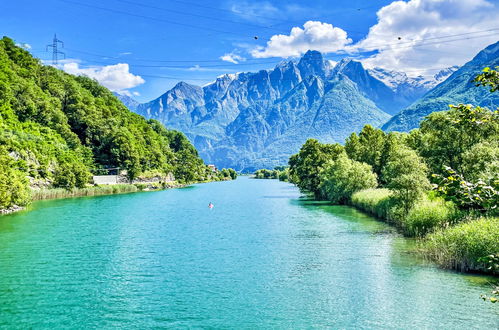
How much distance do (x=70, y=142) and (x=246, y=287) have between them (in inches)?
6112

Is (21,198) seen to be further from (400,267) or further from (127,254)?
(400,267)

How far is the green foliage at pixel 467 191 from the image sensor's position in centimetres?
749

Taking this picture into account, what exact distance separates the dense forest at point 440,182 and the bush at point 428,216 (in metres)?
0.10

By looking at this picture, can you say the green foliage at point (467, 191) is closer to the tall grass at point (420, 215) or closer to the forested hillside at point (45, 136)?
the tall grass at point (420, 215)

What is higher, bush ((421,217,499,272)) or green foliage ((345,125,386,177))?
green foliage ((345,125,386,177))

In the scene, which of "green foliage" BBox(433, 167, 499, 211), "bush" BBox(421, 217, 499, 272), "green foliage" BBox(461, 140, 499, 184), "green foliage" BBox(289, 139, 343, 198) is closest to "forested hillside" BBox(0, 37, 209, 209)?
"green foliage" BBox(289, 139, 343, 198)

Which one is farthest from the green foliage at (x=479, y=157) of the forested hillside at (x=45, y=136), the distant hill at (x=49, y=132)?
the distant hill at (x=49, y=132)

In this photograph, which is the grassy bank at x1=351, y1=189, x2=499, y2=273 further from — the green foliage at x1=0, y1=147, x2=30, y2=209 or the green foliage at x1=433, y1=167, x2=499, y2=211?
the green foliage at x1=0, y1=147, x2=30, y2=209

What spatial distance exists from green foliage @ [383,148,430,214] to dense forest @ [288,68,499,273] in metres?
0.12

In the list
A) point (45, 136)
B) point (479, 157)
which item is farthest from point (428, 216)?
point (45, 136)

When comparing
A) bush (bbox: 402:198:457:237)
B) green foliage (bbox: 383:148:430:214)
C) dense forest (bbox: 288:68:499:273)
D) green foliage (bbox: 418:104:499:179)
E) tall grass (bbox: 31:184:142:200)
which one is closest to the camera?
dense forest (bbox: 288:68:499:273)

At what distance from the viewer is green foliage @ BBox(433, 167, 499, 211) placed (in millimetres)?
7488

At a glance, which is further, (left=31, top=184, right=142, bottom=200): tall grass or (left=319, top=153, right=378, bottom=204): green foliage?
(left=31, top=184, right=142, bottom=200): tall grass

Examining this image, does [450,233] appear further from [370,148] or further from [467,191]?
[370,148]
